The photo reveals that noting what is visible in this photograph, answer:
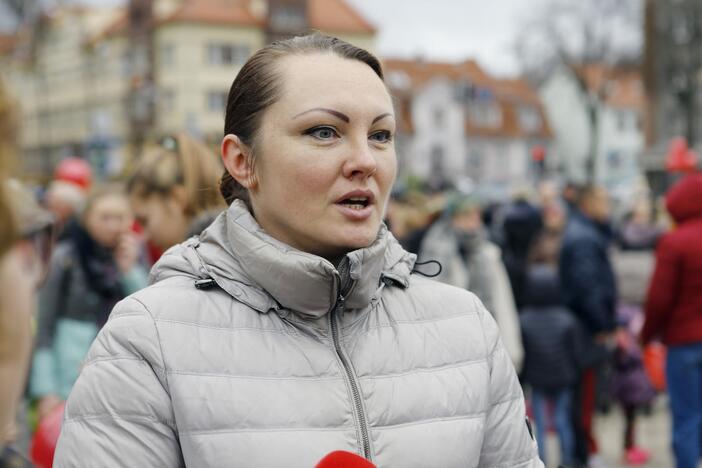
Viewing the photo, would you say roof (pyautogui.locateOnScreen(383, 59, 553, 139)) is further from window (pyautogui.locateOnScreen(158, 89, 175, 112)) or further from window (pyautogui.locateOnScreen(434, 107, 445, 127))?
window (pyautogui.locateOnScreen(158, 89, 175, 112))

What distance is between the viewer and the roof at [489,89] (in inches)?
3007

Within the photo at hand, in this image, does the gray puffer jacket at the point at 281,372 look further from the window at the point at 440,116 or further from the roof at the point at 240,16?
the window at the point at 440,116

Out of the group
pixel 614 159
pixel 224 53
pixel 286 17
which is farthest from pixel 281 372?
pixel 614 159

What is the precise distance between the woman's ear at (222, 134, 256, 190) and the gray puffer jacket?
0.08 m

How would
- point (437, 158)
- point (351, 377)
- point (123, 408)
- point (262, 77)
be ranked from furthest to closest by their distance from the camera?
point (437, 158), point (262, 77), point (351, 377), point (123, 408)

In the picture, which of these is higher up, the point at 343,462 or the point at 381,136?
the point at 381,136

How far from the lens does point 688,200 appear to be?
6.25m

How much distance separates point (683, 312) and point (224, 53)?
58.0 metres

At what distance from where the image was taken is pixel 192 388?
189cm

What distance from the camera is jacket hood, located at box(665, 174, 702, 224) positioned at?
6.22m

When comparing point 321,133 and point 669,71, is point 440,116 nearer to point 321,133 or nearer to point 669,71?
point 669,71

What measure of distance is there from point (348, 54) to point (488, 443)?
3.05 feet

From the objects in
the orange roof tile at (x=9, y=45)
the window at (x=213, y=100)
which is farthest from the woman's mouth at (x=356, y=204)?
the window at (x=213, y=100)

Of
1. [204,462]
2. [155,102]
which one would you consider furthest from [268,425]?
[155,102]
